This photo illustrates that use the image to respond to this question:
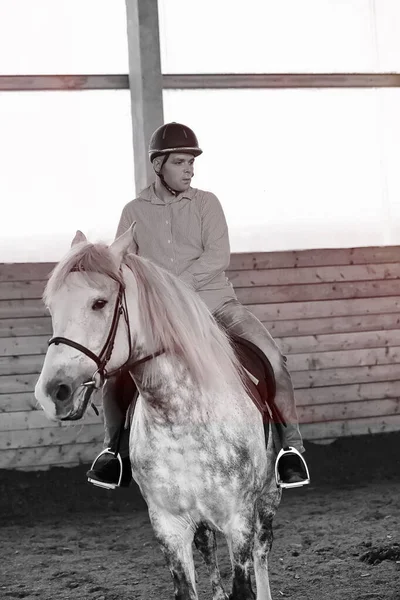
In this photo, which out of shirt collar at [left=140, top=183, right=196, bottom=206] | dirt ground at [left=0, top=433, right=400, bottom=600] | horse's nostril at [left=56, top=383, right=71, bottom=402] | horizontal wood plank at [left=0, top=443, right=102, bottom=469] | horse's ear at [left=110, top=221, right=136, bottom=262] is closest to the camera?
horse's nostril at [left=56, top=383, right=71, bottom=402]

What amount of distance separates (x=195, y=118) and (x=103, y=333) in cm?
482

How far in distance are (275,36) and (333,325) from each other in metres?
2.56

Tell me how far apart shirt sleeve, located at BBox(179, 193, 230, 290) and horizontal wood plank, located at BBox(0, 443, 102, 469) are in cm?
366

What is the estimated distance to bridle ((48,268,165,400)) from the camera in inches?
104

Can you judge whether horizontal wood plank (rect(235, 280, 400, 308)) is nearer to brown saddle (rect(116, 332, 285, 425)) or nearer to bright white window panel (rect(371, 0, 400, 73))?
bright white window panel (rect(371, 0, 400, 73))

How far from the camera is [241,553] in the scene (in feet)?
9.95

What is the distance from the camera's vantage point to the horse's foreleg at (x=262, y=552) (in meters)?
3.86

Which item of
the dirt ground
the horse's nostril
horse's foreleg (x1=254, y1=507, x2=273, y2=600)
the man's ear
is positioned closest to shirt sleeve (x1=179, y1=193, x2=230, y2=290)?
the man's ear

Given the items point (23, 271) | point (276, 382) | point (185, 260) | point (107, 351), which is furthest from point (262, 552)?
point (23, 271)

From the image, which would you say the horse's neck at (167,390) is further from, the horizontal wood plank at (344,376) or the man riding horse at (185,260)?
the horizontal wood plank at (344,376)

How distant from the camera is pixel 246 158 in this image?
24.2 feet

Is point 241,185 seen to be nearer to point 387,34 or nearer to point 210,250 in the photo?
point 387,34

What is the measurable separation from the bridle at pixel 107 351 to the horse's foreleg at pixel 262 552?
1.35 meters

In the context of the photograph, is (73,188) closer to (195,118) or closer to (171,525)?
(195,118)
